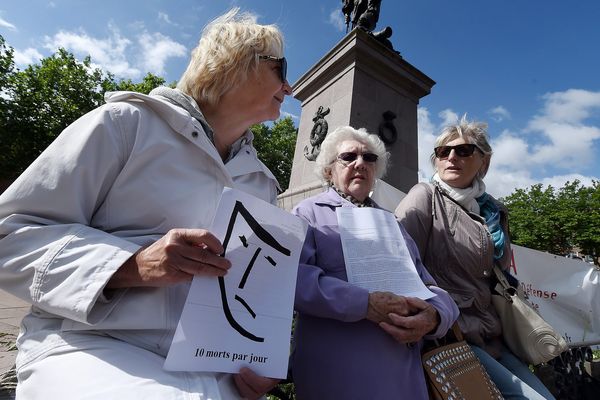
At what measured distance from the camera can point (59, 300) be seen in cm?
94

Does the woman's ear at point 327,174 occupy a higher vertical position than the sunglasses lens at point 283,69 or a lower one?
lower

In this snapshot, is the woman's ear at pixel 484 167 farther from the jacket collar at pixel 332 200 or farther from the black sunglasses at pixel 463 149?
the jacket collar at pixel 332 200

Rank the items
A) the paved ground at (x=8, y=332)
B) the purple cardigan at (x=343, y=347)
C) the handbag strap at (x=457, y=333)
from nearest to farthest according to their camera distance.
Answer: the purple cardigan at (x=343, y=347) → the handbag strap at (x=457, y=333) → the paved ground at (x=8, y=332)

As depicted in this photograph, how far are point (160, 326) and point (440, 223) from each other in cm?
183

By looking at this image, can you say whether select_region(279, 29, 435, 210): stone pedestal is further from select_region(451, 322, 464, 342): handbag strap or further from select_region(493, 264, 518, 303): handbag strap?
select_region(451, 322, 464, 342): handbag strap

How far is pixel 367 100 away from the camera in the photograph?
18.6 ft

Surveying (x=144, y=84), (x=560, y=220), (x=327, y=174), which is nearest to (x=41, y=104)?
(x=144, y=84)

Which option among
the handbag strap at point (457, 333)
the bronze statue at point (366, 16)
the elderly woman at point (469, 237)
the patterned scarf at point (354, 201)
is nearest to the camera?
the handbag strap at point (457, 333)

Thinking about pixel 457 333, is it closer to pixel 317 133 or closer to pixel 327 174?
pixel 327 174

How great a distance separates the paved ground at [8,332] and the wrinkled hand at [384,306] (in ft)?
7.03

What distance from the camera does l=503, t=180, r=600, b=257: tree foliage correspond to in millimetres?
34781

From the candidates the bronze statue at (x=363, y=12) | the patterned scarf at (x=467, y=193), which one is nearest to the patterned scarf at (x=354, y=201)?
the patterned scarf at (x=467, y=193)

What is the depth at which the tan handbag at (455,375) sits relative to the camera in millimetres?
1613

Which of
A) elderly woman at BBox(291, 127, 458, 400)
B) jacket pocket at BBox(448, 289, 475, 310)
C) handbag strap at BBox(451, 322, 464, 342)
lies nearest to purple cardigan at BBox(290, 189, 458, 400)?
elderly woman at BBox(291, 127, 458, 400)
